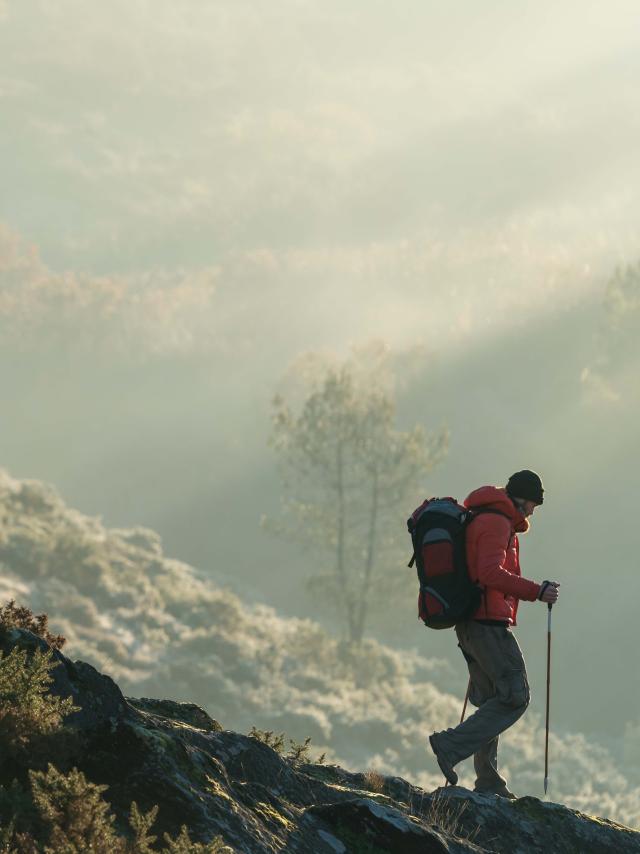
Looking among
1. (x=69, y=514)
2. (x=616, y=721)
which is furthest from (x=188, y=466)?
→ (x=616, y=721)

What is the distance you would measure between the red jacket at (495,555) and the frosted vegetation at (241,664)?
27271 millimetres

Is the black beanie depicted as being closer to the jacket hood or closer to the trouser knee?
the jacket hood

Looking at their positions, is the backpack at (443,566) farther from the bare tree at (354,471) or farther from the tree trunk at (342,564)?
the tree trunk at (342,564)

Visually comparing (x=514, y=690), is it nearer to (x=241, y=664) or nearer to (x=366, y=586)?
(x=241, y=664)

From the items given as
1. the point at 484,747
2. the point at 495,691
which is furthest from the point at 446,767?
the point at 495,691

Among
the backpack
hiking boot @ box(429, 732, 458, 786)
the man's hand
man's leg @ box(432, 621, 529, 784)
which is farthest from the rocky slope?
the man's hand

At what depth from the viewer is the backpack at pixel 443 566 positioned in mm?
8156

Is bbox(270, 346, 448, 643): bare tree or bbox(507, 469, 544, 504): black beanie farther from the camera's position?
bbox(270, 346, 448, 643): bare tree

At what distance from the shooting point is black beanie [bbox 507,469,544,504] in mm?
8430

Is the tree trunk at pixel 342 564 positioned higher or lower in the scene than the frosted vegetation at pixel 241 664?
higher

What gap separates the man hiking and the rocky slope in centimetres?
78

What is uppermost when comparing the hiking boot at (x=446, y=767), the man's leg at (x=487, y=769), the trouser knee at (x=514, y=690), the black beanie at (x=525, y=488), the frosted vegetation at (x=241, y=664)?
the frosted vegetation at (x=241, y=664)

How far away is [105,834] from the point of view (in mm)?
4617

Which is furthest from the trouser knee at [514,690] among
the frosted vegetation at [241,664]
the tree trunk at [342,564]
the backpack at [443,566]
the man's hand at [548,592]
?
the tree trunk at [342,564]
